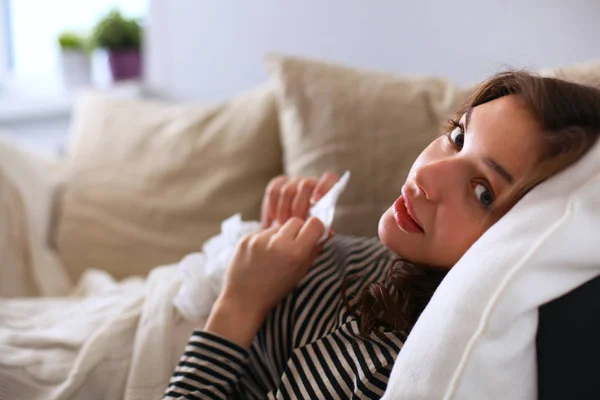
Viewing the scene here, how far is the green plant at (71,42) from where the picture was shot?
8.21 feet

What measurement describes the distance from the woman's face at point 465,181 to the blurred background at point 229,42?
190 mm

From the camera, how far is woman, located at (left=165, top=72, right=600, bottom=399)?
0.67 m

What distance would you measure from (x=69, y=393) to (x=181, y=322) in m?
0.18

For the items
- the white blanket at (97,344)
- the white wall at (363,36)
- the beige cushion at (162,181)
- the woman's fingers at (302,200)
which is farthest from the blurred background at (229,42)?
the white blanket at (97,344)

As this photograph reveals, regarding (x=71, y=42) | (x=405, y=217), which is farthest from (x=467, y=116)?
(x=71, y=42)

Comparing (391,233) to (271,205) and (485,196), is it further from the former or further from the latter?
(271,205)

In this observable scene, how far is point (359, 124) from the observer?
1.18 m

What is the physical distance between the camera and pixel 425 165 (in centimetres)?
71

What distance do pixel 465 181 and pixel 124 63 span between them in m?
2.11

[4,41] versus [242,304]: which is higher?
Result: [4,41]

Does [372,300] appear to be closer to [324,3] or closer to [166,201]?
[166,201]

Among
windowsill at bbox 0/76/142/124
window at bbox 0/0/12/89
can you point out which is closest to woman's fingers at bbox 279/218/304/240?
windowsill at bbox 0/76/142/124

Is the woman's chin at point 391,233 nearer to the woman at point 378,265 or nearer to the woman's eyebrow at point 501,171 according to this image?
the woman at point 378,265

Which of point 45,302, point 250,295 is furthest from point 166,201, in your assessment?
point 250,295
